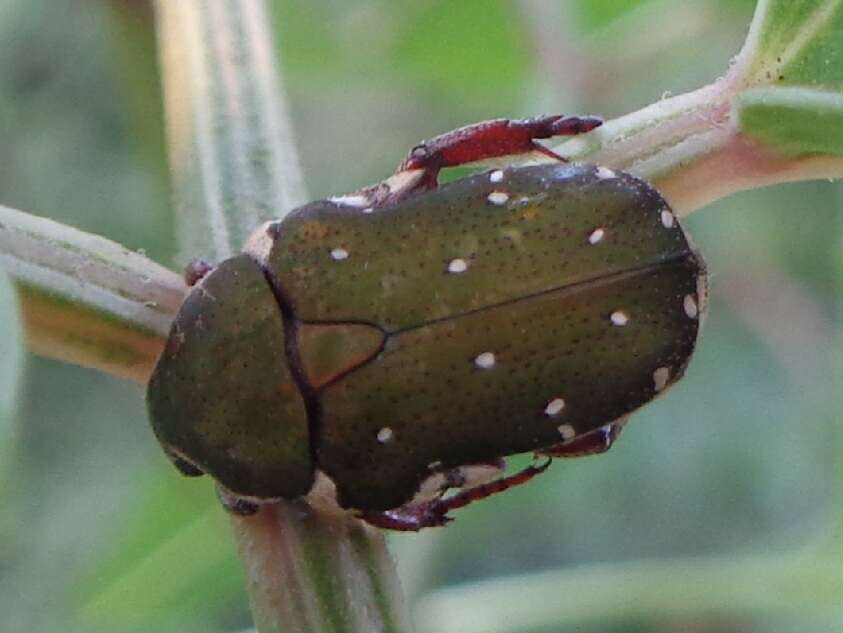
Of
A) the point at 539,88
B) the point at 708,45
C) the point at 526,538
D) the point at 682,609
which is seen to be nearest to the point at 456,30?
the point at 539,88

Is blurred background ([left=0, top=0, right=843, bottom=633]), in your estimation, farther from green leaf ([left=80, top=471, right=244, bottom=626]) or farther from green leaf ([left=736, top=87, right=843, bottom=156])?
green leaf ([left=736, top=87, right=843, bottom=156])

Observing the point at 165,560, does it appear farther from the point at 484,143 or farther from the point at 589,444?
the point at 484,143

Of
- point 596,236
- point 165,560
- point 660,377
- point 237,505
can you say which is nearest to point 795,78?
point 596,236

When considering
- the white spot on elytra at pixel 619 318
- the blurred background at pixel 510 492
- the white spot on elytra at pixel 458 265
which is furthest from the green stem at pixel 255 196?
the blurred background at pixel 510 492

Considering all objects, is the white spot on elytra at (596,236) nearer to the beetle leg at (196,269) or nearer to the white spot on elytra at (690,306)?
the white spot on elytra at (690,306)

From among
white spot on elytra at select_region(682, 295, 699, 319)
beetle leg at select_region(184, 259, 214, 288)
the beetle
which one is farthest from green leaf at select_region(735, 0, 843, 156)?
beetle leg at select_region(184, 259, 214, 288)

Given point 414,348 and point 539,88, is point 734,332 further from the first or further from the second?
point 414,348
